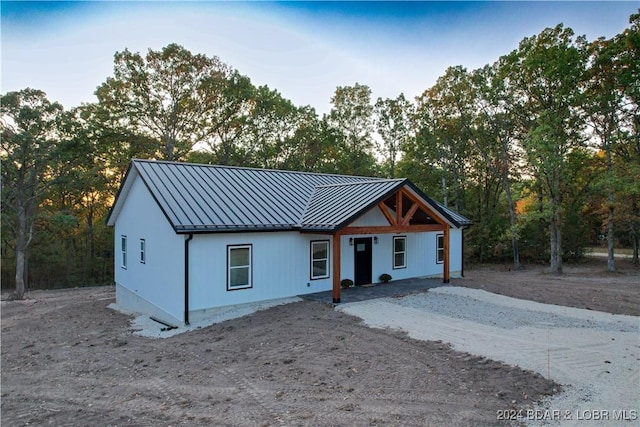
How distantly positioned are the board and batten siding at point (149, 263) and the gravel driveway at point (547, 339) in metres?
4.82

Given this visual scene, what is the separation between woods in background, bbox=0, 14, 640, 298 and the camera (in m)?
20.8

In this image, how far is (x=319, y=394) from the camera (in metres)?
5.91

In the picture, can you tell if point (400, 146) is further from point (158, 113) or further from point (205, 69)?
point (158, 113)

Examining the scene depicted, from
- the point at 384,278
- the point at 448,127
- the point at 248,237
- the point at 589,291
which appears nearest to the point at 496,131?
the point at 448,127

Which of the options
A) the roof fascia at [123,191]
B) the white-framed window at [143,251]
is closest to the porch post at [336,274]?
the white-framed window at [143,251]

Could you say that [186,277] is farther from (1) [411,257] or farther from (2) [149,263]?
(1) [411,257]

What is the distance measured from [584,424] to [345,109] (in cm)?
2835

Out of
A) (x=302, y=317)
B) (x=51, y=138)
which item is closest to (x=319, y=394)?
(x=302, y=317)

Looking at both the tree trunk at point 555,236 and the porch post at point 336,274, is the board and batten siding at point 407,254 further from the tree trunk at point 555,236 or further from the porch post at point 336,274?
the tree trunk at point 555,236

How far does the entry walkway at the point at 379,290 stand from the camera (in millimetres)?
12509

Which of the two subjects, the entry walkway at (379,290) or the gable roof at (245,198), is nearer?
the gable roof at (245,198)

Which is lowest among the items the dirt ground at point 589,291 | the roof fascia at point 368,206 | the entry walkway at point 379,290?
the dirt ground at point 589,291

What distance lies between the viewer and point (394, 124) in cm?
3070

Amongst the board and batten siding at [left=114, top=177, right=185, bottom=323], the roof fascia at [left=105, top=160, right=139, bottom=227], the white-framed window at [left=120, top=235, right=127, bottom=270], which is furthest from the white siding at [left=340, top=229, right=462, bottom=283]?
the white-framed window at [left=120, top=235, right=127, bottom=270]
